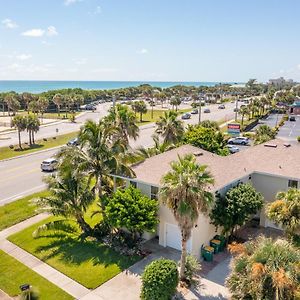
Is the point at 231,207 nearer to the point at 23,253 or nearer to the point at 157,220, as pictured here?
the point at 157,220

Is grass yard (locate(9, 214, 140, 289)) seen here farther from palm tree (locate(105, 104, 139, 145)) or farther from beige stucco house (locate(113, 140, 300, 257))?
palm tree (locate(105, 104, 139, 145))

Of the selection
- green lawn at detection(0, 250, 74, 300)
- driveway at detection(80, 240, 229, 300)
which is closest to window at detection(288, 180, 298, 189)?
driveway at detection(80, 240, 229, 300)

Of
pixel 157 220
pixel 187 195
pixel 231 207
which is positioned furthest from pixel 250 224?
pixel 187 195

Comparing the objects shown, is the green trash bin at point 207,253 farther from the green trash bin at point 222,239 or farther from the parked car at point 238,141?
the parked car at point 238,141

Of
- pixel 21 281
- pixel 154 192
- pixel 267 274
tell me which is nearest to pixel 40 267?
pixel 21 281

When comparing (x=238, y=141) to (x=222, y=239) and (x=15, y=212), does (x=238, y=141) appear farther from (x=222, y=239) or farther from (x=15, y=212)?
(x=15, y=212)

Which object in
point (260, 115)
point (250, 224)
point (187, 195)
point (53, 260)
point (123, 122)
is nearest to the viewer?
point (187, 195)
